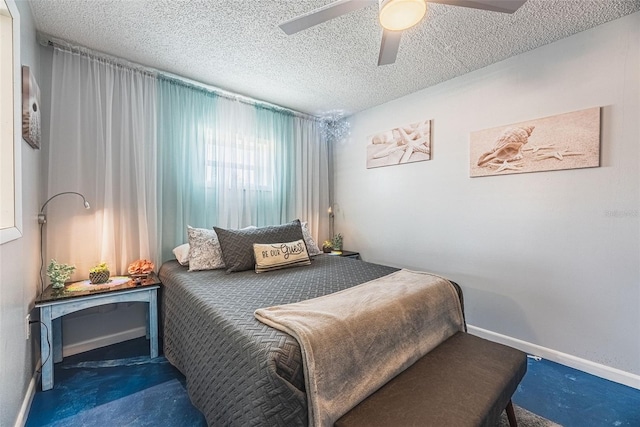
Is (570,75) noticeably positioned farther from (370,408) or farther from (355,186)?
(370,408)

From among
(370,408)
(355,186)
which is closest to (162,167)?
(355,186)

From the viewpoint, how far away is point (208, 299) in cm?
161

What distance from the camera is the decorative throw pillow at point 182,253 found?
7.96 feet

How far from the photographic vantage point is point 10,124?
4.44 feet

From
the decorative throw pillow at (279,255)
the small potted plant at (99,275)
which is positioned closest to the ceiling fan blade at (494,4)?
the decorative throw pillow at (279,255)

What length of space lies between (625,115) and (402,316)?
2.11 m

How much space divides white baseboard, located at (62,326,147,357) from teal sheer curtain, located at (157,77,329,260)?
0.70 metres

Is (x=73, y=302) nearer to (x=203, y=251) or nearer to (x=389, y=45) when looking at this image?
(x=203, y=251)

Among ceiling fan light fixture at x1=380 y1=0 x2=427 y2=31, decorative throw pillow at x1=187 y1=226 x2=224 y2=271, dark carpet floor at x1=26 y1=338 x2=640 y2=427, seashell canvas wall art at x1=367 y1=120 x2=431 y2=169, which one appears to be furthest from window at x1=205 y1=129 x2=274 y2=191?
ceiling fan light fixture at x1=380 y1=0 x2=427 y2=31

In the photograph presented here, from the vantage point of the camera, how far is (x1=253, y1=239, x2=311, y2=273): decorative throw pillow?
2.30 meters

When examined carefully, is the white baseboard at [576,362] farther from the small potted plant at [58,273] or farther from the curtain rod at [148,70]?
the small potted plant at [58,273]

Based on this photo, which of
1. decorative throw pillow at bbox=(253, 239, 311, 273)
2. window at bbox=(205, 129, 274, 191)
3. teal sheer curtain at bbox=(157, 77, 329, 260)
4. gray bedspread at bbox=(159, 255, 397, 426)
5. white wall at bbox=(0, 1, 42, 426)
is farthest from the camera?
window at bbox=(205, 129, 274, 191)

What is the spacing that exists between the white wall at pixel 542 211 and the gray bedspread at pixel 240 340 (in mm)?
962

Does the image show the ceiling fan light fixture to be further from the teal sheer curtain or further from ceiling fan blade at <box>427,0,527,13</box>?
the teal sheer curtain
